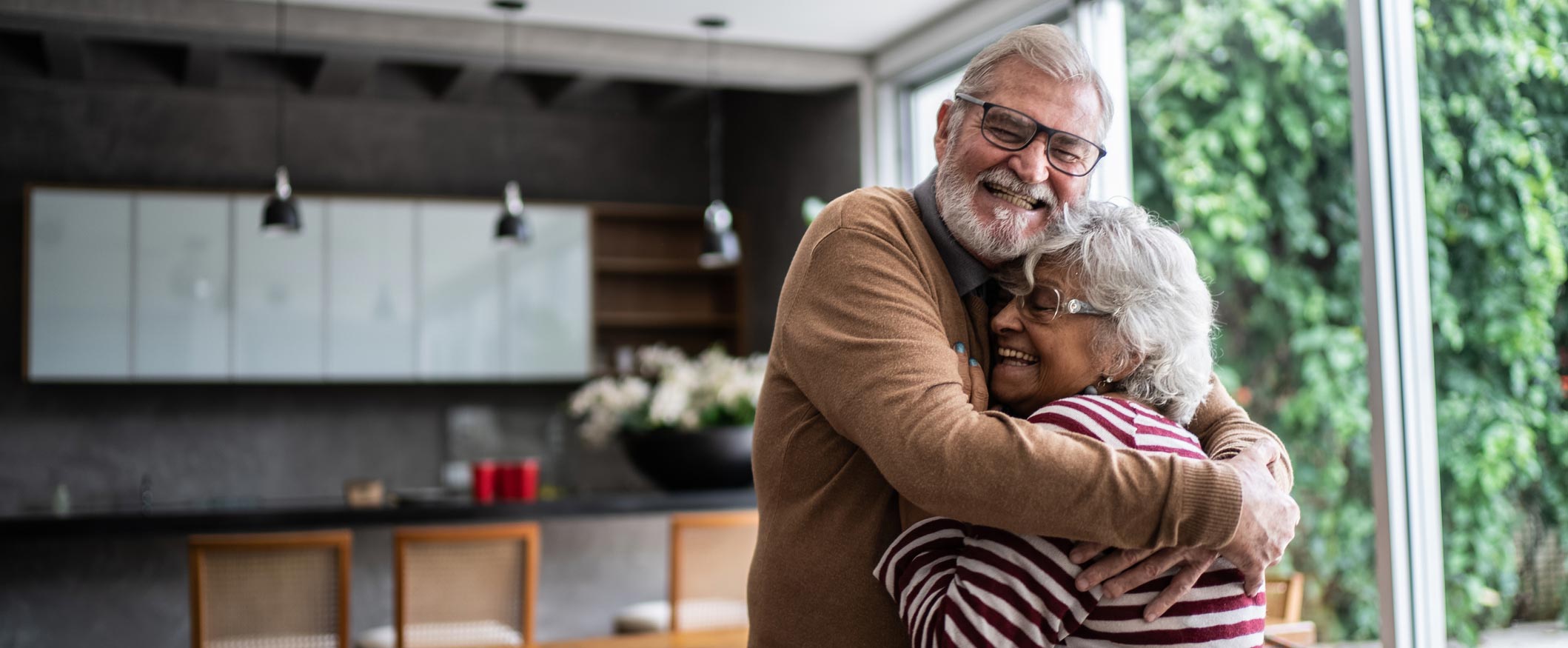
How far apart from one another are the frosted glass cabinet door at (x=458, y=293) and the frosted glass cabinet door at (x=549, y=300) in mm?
88

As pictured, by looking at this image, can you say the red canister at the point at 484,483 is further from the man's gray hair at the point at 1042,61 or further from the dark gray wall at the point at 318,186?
the man's gray hair at the point at 1042,61

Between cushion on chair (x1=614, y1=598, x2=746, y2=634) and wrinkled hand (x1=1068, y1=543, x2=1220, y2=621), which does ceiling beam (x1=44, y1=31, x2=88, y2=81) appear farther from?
wrinkled hand (x1=1068, y1=543, x2=1220, y2=621)

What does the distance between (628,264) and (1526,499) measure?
464 cm

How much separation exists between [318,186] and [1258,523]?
5.96 metres

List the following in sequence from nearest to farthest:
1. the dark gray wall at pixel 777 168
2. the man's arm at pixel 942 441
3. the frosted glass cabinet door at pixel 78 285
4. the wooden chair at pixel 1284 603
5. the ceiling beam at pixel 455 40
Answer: the man's arm at pixel 942 441
the wooden chair at pixel 1284 603
the ceiling beam at pixel 455 40
the frosted glass cabinet door at pixel 78 285
the dark gray wall at pixel 777 168

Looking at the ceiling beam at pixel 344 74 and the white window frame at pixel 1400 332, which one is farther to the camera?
the ceiling beam at pixel 344 74

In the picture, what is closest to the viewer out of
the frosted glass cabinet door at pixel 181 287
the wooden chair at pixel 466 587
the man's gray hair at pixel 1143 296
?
the man's gray hair at pixel 1143 296

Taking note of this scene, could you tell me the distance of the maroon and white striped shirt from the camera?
4.05 ft

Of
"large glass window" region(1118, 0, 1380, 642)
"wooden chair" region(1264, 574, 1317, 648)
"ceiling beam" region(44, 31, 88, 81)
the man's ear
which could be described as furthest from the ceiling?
the man's ear

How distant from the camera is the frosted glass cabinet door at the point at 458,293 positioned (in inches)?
244

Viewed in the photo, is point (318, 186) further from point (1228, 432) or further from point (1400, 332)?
point (1228, 432)

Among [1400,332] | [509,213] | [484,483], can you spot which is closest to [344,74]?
[509,213]

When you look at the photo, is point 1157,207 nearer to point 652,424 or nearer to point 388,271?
point 652,424

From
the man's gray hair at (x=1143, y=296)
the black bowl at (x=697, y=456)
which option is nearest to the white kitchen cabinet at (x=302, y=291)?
the black bowl at (x=697, y=456)
